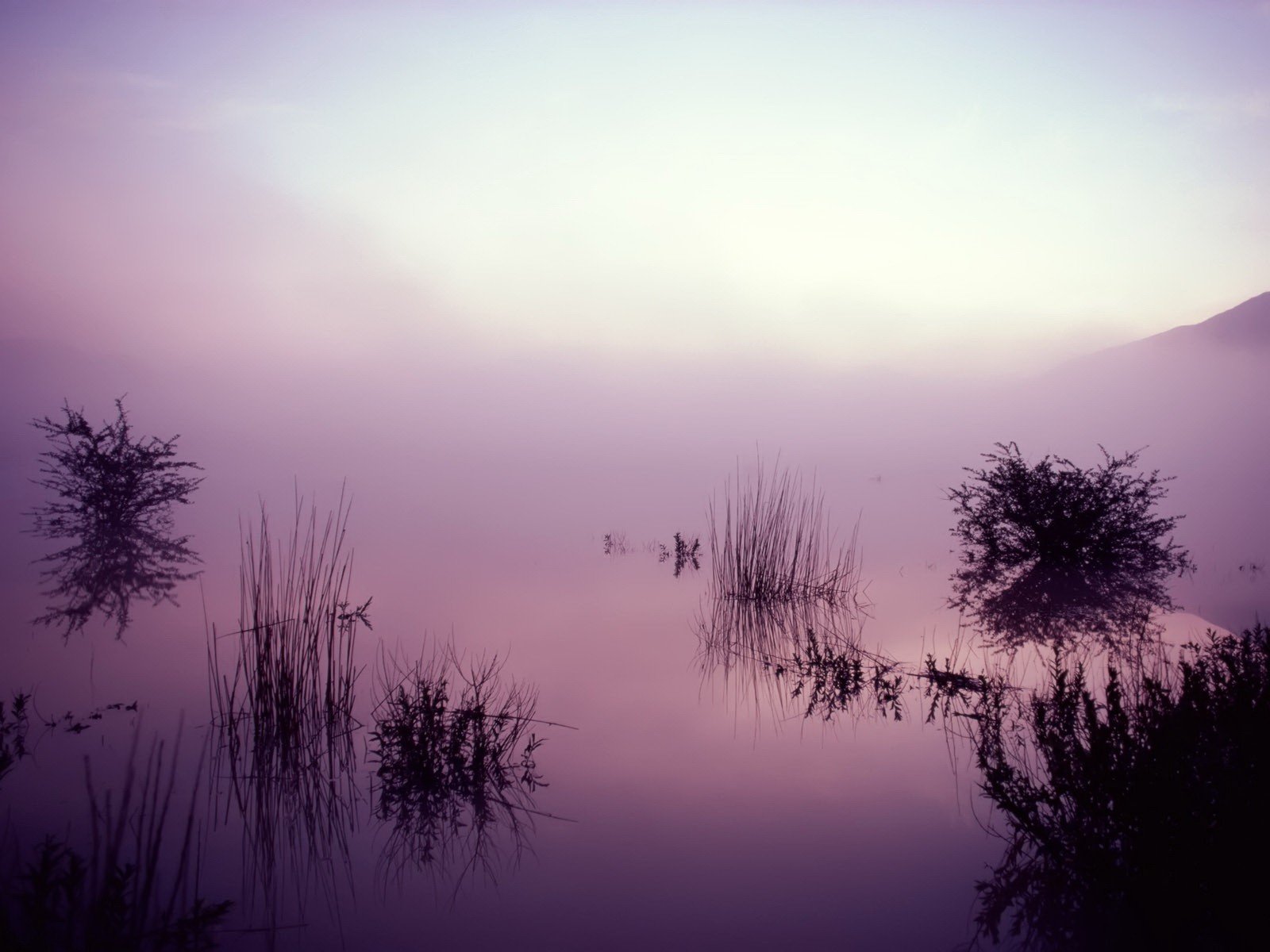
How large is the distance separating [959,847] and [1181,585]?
6795 millimetres

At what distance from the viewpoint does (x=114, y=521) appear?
11.0 metres

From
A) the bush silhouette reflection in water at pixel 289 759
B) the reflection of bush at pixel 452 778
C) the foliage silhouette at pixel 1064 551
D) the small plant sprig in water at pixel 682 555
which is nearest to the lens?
the bush silhouette reflection in water at pixel 289 759

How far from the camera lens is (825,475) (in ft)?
131

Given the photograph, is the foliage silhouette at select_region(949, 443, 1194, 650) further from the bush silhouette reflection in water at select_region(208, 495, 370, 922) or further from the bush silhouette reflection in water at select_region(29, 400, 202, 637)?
the bush silhouette reflection in water at select_region(29, 400, 202, 637)

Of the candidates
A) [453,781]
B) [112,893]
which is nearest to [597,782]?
[453,781]

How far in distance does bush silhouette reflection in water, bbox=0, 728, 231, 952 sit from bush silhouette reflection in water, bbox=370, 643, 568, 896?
2.04 ft

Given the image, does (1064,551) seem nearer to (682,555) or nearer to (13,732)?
(682,555)

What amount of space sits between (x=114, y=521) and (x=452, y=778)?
34.4 ft

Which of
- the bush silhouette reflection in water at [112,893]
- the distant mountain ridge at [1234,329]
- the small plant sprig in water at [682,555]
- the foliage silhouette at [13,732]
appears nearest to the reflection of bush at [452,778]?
the bush silhouette reflection in water at [112,893]

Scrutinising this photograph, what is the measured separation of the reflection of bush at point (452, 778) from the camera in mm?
2730

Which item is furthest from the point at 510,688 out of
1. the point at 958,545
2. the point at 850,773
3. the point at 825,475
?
the point at 825,475

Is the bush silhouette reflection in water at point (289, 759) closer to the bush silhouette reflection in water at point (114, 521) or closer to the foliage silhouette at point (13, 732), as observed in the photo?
the foliage silhouette at point (13, 732)

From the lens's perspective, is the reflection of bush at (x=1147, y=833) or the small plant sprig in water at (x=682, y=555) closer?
the reflection of bush at (x=1147, y=833)

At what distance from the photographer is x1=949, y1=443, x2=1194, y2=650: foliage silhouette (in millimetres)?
6734
